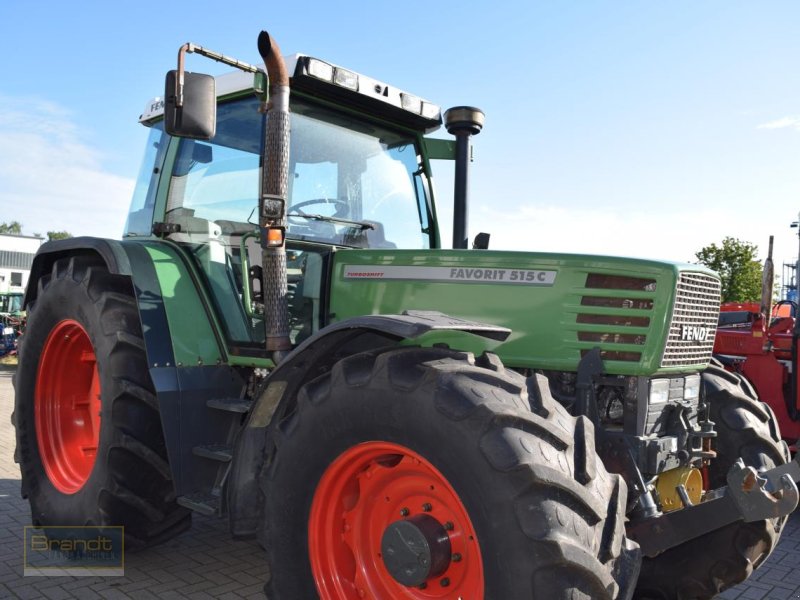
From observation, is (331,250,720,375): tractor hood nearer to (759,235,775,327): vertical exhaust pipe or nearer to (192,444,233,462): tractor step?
(192,444,233,462): tractor step

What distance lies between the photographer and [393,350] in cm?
253

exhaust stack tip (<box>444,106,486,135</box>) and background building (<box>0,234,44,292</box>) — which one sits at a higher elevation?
background building (<box>0,234,44,292</box>)

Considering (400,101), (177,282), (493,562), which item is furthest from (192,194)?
(493,562)

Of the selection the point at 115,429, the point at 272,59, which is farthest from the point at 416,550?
the point at 272,59

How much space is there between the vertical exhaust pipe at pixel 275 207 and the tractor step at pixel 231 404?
335 millimetres

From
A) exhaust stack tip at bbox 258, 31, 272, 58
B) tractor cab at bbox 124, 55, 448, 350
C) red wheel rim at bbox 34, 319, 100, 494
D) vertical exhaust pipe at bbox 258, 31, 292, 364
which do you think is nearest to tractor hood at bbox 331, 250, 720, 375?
vertical exhaust pipe at bbox 258, 31, 292, 364

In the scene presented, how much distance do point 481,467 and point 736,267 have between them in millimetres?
24354

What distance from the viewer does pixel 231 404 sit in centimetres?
338

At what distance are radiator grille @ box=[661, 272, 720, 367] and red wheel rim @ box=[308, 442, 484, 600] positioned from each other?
1103mm

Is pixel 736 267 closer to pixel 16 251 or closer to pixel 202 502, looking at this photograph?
pixel 202 502

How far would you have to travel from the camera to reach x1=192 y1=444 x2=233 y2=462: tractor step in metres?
3.24

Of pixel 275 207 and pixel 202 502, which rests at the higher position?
pixel 275 207

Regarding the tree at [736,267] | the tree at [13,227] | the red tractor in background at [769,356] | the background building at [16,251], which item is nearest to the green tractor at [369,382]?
the red tractor in background at [769,356]

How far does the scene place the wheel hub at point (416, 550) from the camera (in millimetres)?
2314
